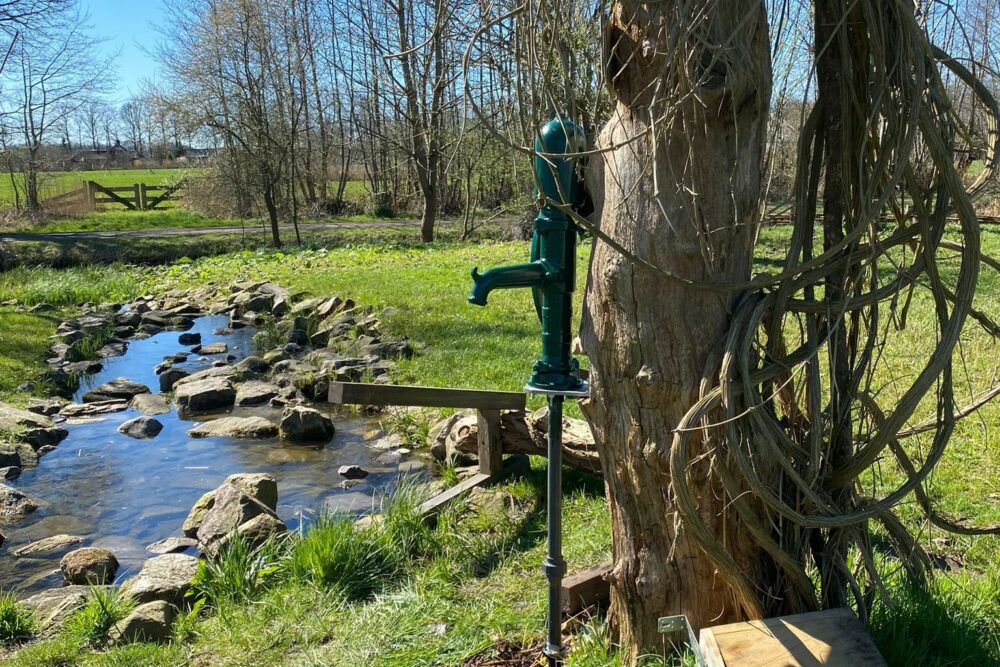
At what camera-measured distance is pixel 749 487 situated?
2.39 metres

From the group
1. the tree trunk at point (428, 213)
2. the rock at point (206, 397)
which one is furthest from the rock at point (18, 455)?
the tree trunk at point (428, 213)

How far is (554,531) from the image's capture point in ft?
8.79

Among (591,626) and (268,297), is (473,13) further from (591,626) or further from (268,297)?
(268,297)

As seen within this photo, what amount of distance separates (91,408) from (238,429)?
225 cm

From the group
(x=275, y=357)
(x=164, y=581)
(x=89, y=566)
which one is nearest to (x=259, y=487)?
(x=89, y=566)

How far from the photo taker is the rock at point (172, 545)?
5.50 m

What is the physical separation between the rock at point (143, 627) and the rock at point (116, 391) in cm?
621

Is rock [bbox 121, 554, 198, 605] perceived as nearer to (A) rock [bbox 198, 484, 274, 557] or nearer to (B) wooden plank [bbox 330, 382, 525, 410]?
(A) rock [bbox 198, 484, 274, 557]

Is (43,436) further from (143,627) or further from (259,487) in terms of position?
(143,627)

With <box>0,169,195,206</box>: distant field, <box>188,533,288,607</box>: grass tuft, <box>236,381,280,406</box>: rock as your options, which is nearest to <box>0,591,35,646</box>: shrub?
<box>188,533,288,607</box>: grass tuft

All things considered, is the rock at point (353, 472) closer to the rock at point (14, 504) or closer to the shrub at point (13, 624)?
the rock at point (14, 504)

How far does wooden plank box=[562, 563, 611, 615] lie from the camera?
10.0 ft

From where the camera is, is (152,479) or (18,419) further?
(18,419)

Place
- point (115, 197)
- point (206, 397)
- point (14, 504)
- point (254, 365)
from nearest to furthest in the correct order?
point (14, 504)
point (206, 397)
point (254, 365)
point (115, 197)
